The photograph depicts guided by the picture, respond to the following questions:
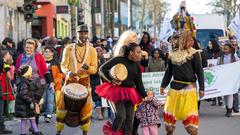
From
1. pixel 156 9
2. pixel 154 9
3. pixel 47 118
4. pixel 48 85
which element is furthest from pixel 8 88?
pixel 156 9

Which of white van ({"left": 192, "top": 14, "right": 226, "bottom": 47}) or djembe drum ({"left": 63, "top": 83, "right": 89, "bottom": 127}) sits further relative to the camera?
white van ({"left": 192, "top": 14, "right": 226, "bottom": 47})

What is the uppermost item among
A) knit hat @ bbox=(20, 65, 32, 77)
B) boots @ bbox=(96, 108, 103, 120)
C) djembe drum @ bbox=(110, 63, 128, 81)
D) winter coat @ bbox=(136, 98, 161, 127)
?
djembe drum @ bbox=(110, 63, 128, 81)

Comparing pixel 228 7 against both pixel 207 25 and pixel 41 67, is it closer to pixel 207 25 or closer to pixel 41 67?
pixel 207 25

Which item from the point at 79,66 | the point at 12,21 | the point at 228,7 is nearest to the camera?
the point at 79,66

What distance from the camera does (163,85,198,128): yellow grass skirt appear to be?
10398 millimetres

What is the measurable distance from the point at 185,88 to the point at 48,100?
15.8 feet

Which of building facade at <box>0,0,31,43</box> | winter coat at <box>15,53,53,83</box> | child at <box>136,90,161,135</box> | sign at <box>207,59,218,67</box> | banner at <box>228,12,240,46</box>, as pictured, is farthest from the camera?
building facade at <box>0,0,31,43</box>

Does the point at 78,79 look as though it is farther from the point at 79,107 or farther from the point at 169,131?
the point at 169,131

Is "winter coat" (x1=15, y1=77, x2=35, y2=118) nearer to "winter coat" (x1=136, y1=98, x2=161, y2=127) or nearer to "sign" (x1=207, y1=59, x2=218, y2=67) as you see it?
"winter coat" (x1=136, y1=98, x2=161, y2=127)

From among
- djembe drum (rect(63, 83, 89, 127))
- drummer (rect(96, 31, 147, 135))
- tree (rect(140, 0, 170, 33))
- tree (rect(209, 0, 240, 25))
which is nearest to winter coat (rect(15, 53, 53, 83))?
djembe drum (rect(63, 83, 89, 127))

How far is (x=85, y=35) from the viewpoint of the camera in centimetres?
1134

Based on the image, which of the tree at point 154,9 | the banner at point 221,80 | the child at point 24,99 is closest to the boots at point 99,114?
the banner at point 221,80

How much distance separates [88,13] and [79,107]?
191 feet

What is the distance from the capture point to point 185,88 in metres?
10.5
